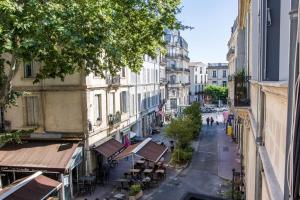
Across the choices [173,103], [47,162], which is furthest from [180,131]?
[173,103]

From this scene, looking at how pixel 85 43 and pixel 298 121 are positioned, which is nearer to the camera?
pixel 298 121

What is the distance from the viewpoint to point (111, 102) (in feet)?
81.3

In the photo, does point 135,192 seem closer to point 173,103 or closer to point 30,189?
point 30,189

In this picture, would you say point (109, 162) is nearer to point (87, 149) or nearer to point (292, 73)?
point (87, 149)

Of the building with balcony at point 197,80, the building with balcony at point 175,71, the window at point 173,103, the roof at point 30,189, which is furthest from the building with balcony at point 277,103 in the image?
the building with balcony at point 197,80

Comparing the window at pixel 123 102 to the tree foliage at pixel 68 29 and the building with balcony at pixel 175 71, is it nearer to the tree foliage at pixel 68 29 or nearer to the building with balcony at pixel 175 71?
the tree foliage at pixel 68 29

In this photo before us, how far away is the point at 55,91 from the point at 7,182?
6.16 metres

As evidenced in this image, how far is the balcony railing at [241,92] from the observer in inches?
460

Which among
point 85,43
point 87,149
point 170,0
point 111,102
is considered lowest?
point 87,149

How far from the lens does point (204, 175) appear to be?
71.8ft

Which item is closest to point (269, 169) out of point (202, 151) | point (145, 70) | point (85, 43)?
point (85, 43)

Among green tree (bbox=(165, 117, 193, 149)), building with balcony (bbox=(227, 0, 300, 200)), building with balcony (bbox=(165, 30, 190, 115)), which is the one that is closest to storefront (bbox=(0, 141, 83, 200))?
green tree (bbox=(165, 117, 193, 149))

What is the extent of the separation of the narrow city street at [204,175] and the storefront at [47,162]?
4562mm

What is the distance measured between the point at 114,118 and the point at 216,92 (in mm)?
59425
